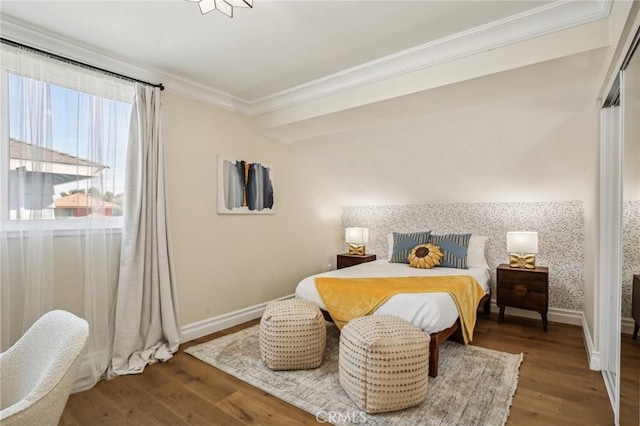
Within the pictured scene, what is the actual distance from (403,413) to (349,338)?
0.53 metres

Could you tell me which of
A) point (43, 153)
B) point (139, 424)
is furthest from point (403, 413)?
point (43, 153)

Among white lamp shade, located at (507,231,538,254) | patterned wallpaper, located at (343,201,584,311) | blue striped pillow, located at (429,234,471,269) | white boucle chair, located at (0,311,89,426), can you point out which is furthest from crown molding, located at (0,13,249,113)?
white lamp shade, located at (507,231,538,254)

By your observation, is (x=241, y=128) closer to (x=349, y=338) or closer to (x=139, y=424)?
(x=349, y=338)

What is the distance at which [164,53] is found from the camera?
2.62m

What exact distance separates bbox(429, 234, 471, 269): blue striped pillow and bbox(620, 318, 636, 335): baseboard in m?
1.99

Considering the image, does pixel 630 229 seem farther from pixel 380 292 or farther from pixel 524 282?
pixel 524 282

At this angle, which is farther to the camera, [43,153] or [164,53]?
[164,53]

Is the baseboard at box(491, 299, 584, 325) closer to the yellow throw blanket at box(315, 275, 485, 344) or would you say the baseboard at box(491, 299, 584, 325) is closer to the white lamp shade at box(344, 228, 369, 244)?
the yellow throw blanket at box(315, 275, 485, 344)

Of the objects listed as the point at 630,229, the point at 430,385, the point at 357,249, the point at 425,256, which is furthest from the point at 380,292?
the point at 357,249

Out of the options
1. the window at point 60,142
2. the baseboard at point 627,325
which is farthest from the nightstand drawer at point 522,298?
the window at point 60,142

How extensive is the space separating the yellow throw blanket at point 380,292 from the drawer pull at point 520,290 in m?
0.62

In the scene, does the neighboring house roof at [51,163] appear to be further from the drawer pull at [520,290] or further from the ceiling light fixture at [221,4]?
the drawer pull at [520,290]

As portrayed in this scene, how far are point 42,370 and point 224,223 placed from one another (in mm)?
2380

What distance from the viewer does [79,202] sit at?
2.49 metres
